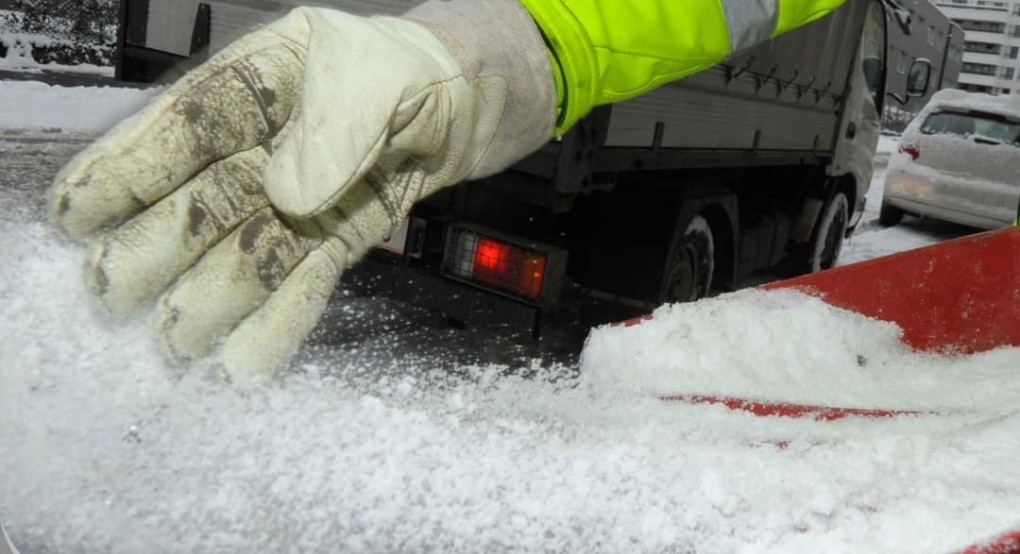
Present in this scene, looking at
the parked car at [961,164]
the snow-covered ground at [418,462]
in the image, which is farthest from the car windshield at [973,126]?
the snow-covered ground at [418,462]

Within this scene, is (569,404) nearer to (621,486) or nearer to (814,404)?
(621,486)

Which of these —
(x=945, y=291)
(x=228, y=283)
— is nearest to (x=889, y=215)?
(x=945, y=291)

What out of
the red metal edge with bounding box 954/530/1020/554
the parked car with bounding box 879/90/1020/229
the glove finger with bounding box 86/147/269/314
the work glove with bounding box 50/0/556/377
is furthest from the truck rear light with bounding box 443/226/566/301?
the parked car with bounding box 879/90/1020/229

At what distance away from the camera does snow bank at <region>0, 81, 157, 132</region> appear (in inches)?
378

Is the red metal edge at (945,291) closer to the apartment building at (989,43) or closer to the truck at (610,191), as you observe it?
the truck at (610,191)

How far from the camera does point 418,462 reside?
176 cm

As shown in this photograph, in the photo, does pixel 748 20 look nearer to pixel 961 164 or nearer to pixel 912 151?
pixel 961 164

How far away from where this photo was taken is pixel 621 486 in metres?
1.71

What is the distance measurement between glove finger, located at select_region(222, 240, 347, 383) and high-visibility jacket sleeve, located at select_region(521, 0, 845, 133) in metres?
0.74

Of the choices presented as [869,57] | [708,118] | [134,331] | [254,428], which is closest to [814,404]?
[254,428]

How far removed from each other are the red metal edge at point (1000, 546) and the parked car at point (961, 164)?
12.2 m

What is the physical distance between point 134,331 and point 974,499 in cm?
161

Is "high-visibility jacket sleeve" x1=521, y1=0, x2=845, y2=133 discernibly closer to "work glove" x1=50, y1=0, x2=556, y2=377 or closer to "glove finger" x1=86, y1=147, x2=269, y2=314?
"work glove" x1=50, y1=0, x2=556, y2=377

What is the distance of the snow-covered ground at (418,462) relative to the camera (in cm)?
152
